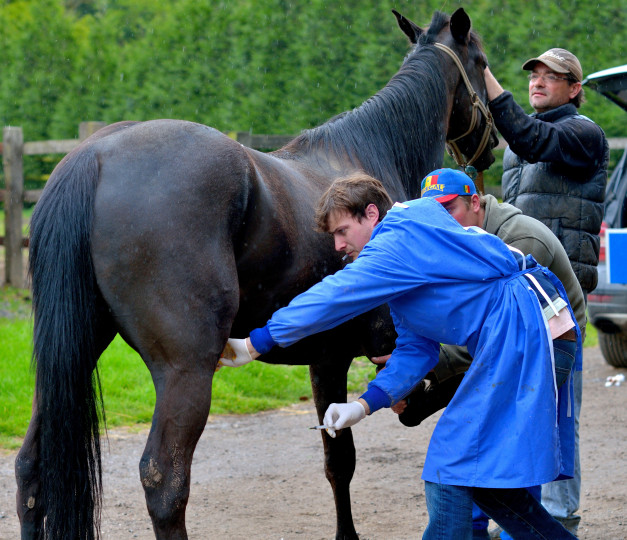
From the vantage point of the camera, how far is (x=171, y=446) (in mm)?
2697

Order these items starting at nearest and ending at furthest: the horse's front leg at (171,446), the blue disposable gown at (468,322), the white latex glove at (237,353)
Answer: the blue disposable gown at (468,322), the white latex glove at (237,353), the horse's front leg at (171,446)

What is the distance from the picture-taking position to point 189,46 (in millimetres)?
11961

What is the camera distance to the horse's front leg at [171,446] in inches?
106

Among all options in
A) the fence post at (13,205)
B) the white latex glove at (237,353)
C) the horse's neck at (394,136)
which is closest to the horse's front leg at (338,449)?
the horse's neck at (394,136)

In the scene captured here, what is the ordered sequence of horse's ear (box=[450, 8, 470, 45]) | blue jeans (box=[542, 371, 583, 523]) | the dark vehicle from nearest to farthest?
1. blue jeans (box=[542, 371, 583, 523])
2. horse's ear (box=[450, 8, 470, 45])
3. the dark vehicle

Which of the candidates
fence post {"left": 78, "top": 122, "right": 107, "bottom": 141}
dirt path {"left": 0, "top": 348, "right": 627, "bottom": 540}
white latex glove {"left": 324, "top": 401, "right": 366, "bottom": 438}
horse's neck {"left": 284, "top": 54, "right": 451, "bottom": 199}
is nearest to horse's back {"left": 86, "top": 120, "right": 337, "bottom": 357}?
white latex glove {"left": 324, "top": 401, "right": 366, "bottom": 438}

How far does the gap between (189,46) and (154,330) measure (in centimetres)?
996

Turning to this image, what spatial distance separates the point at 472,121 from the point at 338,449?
1.79 meters

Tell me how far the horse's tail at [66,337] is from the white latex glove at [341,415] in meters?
0.89

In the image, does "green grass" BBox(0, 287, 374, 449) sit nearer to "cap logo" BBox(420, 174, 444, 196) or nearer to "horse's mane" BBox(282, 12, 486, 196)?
"horse's mane" BBox(282, 12, 486, 196)

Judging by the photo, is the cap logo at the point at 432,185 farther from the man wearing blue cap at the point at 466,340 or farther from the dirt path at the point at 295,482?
the dirt path at the point at 295,482

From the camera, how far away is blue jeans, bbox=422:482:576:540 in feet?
8.29

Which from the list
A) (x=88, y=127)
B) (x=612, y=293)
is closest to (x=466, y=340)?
(x=612, y=293)

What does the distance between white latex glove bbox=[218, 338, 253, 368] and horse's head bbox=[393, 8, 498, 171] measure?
2.01 m
